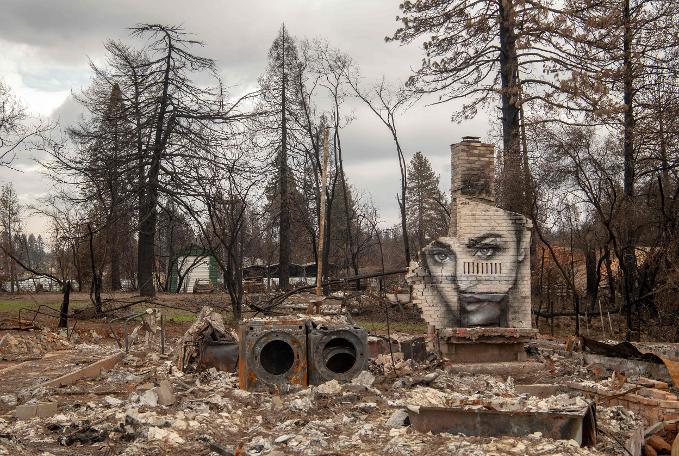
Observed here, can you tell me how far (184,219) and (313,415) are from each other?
62.2 ft

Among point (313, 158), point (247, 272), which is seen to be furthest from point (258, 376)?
point (247, 272)

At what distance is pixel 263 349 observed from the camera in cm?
1090

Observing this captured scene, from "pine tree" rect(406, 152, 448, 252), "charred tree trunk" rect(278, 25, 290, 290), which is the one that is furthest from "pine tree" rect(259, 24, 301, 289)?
"pine tree" rect(406, 152, 448, 252)

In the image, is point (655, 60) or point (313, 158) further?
point (313, 158)

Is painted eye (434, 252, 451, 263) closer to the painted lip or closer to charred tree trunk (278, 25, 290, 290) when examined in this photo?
the painted lip

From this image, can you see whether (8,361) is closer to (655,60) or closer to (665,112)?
(665,112)

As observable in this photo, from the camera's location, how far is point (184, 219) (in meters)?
26.8

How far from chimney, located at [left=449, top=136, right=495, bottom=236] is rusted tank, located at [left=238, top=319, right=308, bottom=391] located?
5.02 meters

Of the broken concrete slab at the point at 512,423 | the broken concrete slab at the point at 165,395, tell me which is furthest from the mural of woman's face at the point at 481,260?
the broken concrete slab at the point at 512,423

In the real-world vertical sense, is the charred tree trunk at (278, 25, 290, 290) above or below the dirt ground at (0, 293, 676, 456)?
above

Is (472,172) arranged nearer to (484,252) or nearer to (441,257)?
(484,252)

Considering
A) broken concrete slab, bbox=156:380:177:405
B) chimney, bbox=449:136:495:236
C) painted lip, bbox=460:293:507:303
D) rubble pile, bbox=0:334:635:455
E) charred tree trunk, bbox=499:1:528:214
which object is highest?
charred tree trunk, bbox=499:1:528:214

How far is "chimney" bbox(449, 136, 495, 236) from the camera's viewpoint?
14547mm

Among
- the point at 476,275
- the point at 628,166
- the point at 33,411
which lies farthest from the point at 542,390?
the point at 628,166
